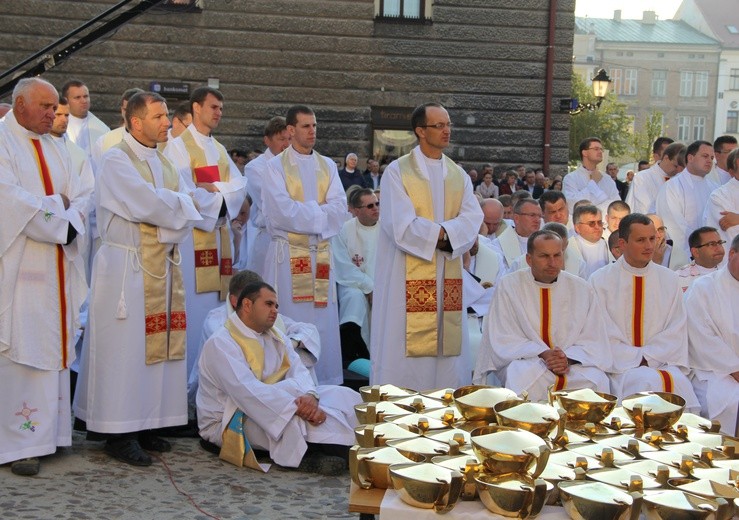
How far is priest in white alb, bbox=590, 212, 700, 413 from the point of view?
22.1 ft

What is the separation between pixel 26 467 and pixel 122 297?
1.13 meters

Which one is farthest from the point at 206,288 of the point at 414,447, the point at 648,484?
the point at 648,484

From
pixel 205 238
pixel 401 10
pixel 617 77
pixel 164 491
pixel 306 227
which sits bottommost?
pixel 164 491

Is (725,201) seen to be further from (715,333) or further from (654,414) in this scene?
(654,414)

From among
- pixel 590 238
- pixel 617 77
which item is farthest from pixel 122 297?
pixel 617 77

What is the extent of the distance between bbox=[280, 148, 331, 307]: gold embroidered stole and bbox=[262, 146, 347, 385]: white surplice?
31 mm

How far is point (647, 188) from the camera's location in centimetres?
1094

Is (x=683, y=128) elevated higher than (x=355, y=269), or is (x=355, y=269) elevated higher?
(x=683, y=128)

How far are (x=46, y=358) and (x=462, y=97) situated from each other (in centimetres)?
1356

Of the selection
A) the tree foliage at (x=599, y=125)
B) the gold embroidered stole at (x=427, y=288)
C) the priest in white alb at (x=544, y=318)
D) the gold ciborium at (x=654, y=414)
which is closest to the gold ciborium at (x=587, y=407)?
the gold ciborium at (x=654, y=414)

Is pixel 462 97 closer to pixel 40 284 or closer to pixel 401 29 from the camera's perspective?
pixel 401 29

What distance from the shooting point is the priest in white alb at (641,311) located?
6.74m

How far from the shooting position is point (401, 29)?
18.5 metres

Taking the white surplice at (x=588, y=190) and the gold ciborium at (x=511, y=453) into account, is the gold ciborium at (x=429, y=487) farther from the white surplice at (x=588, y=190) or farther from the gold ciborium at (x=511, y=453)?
the white surplice at (x=588, y=190)
